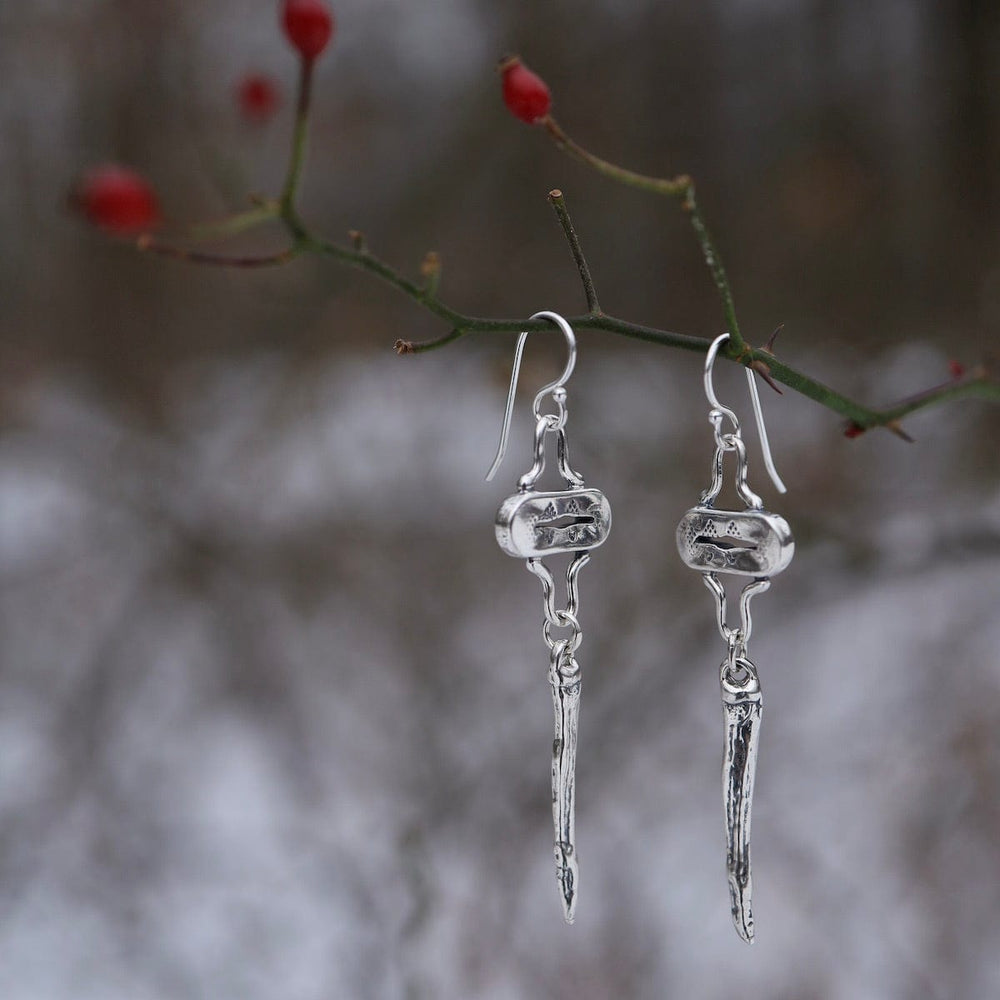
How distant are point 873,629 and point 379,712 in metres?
0.56

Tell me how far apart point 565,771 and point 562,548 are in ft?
0.44

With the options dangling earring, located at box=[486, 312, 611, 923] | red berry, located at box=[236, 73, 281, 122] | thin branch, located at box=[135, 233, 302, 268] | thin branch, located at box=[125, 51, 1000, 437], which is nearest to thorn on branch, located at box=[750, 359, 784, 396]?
thin branch, located at box=[125, 51, 1000, 437]

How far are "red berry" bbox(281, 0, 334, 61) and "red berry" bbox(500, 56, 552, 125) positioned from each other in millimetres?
84

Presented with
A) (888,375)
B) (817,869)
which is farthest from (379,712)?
(888,375)

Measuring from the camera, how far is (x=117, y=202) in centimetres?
42

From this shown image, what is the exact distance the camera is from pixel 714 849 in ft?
3.50

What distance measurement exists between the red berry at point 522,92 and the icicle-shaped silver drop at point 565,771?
0.96ft

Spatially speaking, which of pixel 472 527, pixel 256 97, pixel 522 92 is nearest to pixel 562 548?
pixel 522 92

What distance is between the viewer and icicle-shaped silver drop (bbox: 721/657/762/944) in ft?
1.89

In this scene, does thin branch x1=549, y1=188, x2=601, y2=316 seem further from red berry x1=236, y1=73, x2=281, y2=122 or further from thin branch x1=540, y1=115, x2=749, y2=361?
red berry x1=236, y1=73, x2=281, y2=122

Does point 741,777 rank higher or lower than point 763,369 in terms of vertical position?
lower

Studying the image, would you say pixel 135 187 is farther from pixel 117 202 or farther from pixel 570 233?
pixel 570 233

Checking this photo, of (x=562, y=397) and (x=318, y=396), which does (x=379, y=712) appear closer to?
(x=318, y=396)

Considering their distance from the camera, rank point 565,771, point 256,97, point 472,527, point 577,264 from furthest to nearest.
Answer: point 472,527 < point 256,97 < point 565,771 < point 577,264
